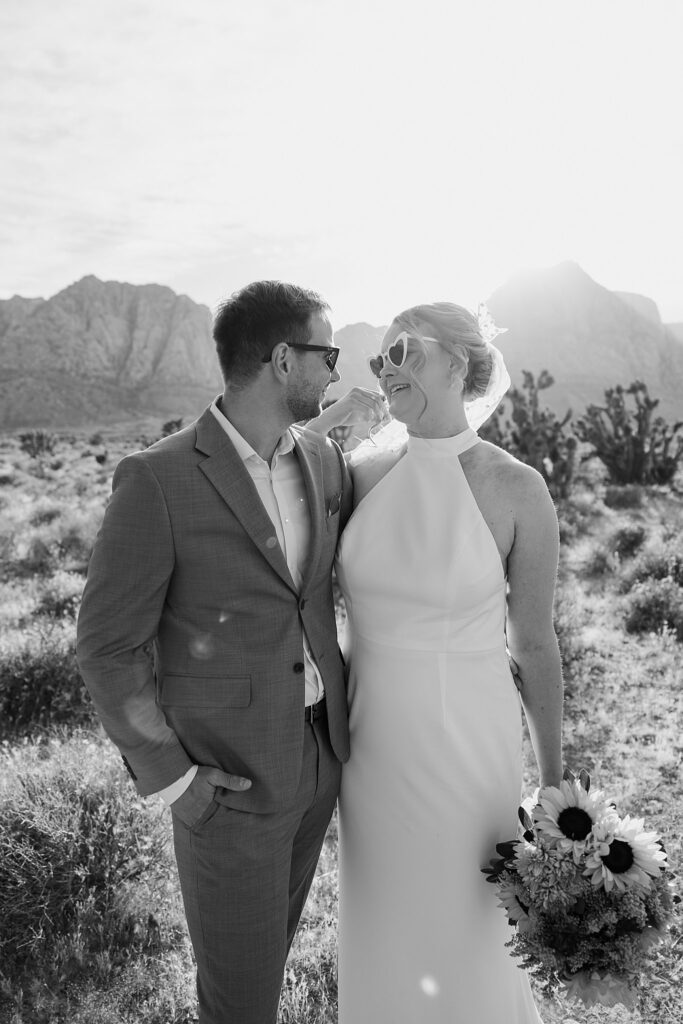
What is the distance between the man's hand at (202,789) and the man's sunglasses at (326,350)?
4.39 feet

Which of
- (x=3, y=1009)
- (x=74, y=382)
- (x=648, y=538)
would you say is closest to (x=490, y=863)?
(x=3, y=1009)

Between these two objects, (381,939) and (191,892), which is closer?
(191,892)

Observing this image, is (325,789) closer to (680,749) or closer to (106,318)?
(680,749)

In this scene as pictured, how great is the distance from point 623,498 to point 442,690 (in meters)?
15.3

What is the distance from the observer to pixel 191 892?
2285 mm

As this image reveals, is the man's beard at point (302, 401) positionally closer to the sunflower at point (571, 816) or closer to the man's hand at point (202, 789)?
the man's hand at point (202, 789)

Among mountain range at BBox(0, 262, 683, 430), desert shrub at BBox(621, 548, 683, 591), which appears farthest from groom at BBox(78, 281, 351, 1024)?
mountain range at BBox(0, 262, 683, 430)

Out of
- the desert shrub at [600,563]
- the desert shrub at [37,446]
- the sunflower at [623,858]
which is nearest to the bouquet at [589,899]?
the sunflower at [623,858]

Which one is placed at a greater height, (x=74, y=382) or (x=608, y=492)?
(x=74, y=382)

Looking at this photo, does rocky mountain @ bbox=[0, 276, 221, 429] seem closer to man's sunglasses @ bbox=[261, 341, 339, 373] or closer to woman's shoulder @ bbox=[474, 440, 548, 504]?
man's sunglasses @ bbox=[261, 341, 339, 373]

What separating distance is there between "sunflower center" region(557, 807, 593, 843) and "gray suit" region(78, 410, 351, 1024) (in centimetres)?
87

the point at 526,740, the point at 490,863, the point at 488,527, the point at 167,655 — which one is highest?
the point at 488,527

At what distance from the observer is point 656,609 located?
26.7ft

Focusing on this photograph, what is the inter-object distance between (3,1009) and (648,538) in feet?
36.8
